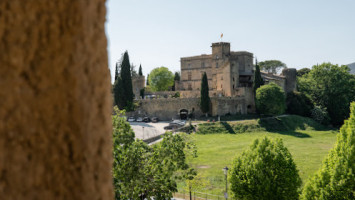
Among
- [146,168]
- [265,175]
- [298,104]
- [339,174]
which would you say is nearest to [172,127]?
[298,104]

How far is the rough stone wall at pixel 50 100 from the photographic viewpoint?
1.43m

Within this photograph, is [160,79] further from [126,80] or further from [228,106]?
[228,106]

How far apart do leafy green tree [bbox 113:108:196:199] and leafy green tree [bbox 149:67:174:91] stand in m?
52.2

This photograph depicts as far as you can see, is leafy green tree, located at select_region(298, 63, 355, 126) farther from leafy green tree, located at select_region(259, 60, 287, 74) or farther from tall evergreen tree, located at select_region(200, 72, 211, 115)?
leafy green tree, located at select_region(259, 60, 287, 74)

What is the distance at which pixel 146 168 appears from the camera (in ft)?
30.9

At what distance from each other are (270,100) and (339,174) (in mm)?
32103

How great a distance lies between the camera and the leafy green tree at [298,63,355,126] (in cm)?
4901

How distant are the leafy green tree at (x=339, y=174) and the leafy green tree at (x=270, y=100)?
3067cm

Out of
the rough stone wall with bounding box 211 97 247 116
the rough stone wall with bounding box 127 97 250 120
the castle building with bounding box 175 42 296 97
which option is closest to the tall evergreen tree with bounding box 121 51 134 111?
the rough stone wall with bounding box 127 97 250 120

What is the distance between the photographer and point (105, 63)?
5.72ft

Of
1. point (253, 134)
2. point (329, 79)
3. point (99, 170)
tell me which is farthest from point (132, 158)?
point (329, 79)

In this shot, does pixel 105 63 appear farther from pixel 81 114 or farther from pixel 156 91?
pixel 156 91

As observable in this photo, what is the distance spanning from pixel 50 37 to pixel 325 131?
47.3 m

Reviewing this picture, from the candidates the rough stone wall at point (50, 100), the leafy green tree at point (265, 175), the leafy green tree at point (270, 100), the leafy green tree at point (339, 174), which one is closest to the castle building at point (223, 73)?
the leafy green tree at point (270, 100)
